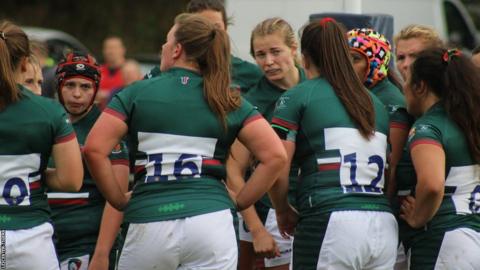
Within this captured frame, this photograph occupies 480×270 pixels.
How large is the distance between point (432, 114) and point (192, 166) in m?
1.37

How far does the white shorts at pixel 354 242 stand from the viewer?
17.6 ft

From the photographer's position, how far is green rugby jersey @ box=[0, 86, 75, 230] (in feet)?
16.8

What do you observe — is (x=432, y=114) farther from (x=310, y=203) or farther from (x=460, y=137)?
(x=310, y=203)

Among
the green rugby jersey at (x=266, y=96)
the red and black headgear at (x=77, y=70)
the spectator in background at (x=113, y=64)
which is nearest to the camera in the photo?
the red and black headgear at (x=77, y=70)

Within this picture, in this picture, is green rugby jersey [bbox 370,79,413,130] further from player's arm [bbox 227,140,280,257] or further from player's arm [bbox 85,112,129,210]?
player's arm [bbox 85,112,129,210]

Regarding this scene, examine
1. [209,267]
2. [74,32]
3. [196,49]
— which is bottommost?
[74,32]

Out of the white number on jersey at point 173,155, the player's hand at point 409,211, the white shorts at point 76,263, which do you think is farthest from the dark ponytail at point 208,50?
the white shorts at point 76,263

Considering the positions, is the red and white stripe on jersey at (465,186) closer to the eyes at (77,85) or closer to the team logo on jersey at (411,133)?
the team logo on jersey at (411,133)

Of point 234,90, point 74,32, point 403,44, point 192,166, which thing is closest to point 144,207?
point 192,166

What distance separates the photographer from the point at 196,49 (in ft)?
17.5

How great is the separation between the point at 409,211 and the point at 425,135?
0.50 metres

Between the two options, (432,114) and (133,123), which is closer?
(133,123)

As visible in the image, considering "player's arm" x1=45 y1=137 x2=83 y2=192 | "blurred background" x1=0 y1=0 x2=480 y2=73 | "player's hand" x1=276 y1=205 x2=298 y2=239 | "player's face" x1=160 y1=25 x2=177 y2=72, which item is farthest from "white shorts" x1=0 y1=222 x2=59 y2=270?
"blurred background" x1=0 y1=0 x2=480 y2=73

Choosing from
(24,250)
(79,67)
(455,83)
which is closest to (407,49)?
(455,83)
